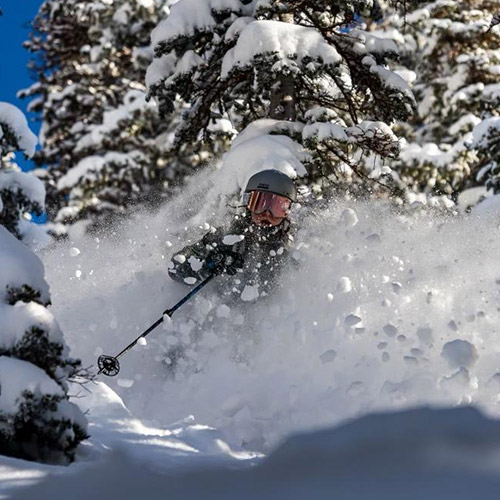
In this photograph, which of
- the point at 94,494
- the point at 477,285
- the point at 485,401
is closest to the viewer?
the point at 94,494

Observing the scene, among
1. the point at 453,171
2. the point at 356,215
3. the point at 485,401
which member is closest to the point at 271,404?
the point at 485,401

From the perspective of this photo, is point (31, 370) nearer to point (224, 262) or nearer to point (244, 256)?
point (224, 262)

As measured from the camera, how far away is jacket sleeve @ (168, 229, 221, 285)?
9508 mm

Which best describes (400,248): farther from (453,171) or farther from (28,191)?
(453,171)

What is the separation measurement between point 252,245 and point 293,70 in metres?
2.41

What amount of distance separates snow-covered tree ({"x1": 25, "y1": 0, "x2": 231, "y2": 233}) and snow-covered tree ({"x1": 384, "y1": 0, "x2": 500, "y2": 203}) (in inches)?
247

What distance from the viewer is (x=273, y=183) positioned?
30.5 ft

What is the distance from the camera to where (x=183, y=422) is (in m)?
6.35

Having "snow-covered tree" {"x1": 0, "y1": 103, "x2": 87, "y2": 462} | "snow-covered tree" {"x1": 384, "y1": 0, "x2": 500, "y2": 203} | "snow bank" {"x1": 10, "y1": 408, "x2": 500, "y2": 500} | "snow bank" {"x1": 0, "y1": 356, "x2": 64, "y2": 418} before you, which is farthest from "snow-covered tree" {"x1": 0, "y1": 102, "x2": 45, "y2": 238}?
"snow-covered tree" {"x1": 384, "y1": 0, "x2": 500, "y2": 203}

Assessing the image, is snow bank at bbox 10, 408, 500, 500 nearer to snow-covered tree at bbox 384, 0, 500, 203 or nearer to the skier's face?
the skier's face

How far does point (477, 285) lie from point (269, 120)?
428cm

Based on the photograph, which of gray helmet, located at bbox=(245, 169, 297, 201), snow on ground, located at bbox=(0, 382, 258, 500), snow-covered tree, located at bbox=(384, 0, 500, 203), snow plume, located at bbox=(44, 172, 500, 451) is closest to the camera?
snow on ground, located at bbox=(0, 382, 258, 500)

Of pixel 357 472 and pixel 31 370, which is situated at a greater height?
pixel 31 370

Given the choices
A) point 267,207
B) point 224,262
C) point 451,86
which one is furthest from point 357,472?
point 451,86
